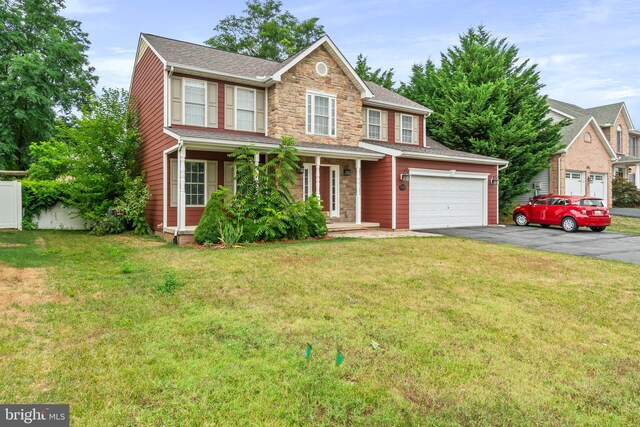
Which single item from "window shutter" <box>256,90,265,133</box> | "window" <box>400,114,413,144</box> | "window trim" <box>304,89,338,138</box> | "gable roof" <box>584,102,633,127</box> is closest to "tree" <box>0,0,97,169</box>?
"window shutter" <box>256,90,265,133</box>

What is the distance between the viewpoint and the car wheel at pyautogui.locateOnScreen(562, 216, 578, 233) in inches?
570

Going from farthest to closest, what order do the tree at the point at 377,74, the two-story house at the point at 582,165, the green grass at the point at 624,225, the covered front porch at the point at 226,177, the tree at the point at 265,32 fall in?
the tree at the point at 265,32 → the tree at the point at 377,74 → the two-story house at the point at 582,165 → the green grass at the point at 624,225 → the covered front porch at the point at 226,177

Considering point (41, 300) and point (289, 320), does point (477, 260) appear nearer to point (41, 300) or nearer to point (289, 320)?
point (289, 320)

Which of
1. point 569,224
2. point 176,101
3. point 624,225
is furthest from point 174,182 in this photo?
point 624,225

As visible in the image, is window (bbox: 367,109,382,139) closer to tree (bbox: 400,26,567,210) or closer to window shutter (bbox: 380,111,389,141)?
window shutter (bbox: 380,111,389,141)

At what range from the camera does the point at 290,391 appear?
2.70 m

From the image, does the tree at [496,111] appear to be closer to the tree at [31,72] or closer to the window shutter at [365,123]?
the window shutter at [365,123]

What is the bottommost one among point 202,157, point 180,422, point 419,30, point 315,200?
point 180,422

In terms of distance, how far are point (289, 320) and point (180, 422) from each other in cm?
193

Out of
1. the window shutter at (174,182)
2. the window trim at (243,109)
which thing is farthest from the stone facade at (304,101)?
the window shutter at (174,182)

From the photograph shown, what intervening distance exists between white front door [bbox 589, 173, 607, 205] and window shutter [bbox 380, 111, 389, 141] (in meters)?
15.0

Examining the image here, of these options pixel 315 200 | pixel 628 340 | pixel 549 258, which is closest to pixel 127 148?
pixel 315 200

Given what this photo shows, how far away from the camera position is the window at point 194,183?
1282 cm

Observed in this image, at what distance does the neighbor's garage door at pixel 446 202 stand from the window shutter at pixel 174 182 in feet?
27.7
